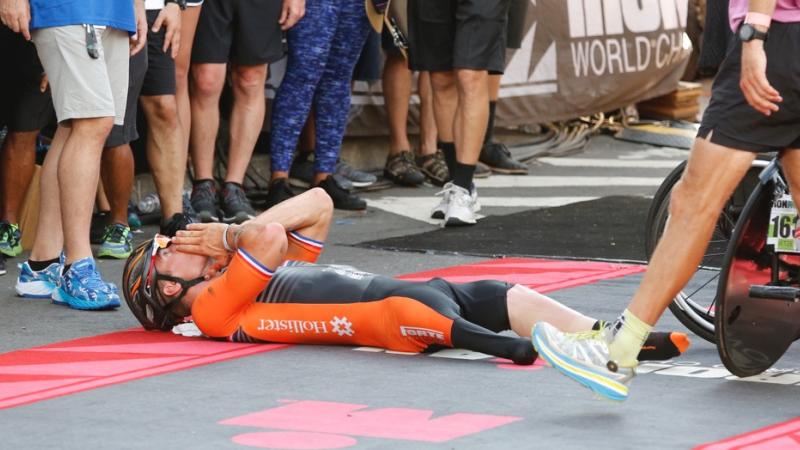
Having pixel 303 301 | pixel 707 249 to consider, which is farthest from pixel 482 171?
pixel 303 301

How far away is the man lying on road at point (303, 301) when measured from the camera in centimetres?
465

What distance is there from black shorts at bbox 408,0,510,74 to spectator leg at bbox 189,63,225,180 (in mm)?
1119

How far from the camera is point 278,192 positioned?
8.49 metres

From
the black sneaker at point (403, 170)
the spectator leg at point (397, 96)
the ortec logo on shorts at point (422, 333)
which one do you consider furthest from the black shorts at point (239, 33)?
the ortec logo on shorts at point (422, 333)

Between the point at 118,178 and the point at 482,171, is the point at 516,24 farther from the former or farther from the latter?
the point at 118,178

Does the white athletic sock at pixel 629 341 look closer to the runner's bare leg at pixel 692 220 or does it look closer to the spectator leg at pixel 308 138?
the runner's bare leg at pixel 692 220

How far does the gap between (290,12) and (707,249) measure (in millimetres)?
3649

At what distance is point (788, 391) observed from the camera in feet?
14.0

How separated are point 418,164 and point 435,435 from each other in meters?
6.30

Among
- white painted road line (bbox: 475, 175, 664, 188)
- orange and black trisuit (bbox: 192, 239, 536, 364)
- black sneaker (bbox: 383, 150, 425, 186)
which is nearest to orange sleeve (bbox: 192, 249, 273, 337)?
orange and black trisuit (bbox: 192, 239, 536, 364)

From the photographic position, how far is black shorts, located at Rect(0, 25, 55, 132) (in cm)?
663

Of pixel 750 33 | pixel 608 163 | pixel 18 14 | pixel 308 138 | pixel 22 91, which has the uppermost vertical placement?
pixel 750 33

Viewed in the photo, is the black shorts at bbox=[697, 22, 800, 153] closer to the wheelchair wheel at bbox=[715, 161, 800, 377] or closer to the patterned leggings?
the wheelchair wheel at bbox=[715, 161, 800, 377]

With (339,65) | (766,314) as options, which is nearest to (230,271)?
(766,314)
